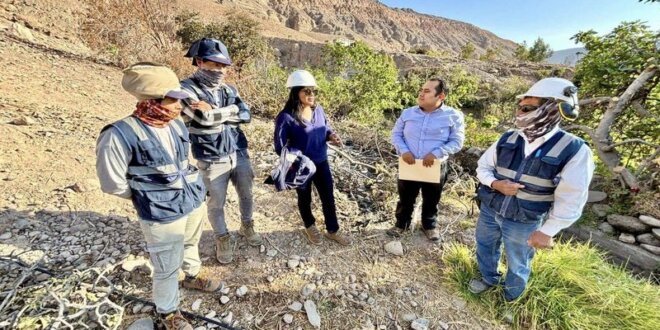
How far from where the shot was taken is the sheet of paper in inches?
102

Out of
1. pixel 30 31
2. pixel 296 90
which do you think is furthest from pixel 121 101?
pixel 296 90

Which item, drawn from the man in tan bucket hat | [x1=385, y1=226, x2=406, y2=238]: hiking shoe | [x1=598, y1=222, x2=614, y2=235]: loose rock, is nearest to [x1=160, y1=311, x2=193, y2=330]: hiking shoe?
the man in tan bucket hat

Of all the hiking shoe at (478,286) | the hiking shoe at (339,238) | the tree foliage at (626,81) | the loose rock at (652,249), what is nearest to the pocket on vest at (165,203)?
the hiking shoe at (339,238)

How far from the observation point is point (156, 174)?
1700 millimetres

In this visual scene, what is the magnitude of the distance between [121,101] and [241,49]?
6091 mm

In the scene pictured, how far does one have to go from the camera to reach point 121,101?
554 cm

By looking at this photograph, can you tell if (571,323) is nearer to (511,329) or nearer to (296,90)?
(511,329)

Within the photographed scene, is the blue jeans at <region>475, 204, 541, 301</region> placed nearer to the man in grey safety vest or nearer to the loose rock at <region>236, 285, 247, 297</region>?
the man in grey safety vest

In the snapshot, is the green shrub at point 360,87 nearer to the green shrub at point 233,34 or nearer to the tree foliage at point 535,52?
the green shrub at point 233,34

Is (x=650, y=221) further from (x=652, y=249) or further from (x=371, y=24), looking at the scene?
(x=371, y=24)

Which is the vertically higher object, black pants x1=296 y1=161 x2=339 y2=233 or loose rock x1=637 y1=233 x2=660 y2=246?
black pants x1=296 y1=161 x2=339 y2=233

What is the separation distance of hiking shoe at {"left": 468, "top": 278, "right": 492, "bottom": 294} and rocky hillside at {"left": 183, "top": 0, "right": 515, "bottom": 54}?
4381 cm

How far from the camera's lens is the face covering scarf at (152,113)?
1.65m

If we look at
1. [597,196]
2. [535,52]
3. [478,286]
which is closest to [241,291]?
[478,286]
